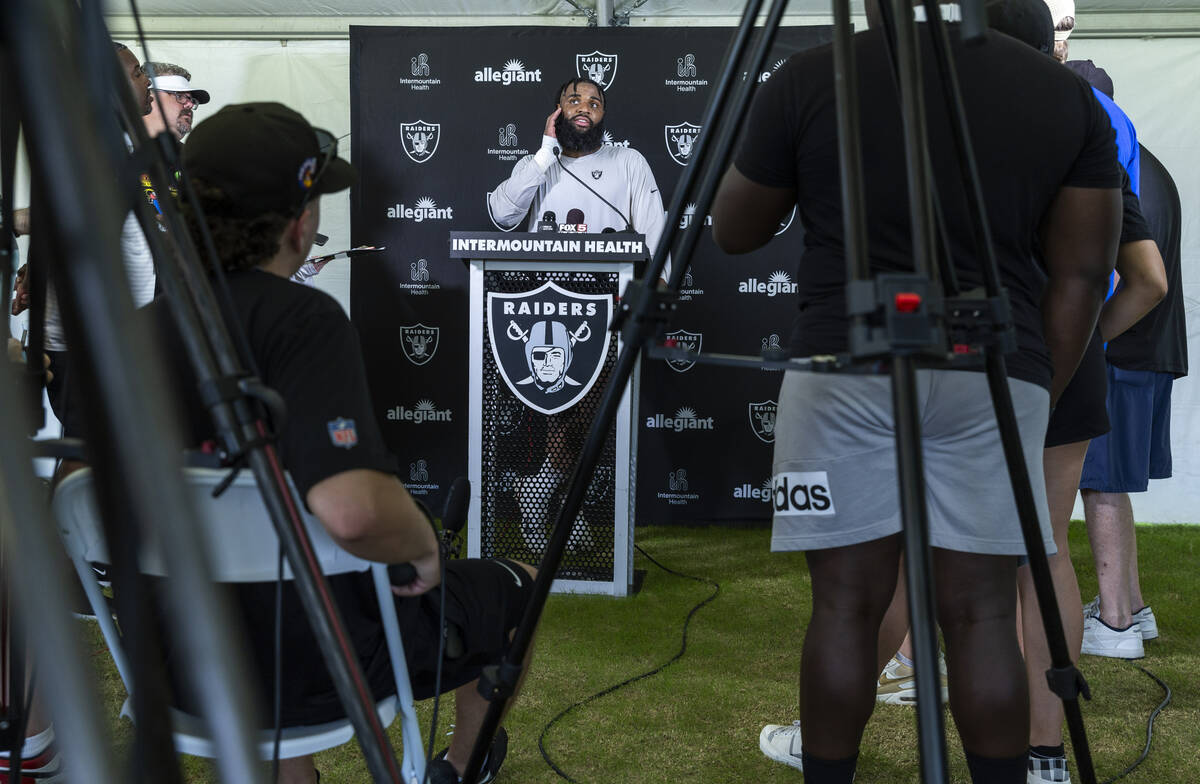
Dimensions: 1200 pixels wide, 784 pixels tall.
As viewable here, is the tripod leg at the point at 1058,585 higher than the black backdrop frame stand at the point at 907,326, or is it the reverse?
the black backdrop frame stand at the point at 907,326

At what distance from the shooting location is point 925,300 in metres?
0.75

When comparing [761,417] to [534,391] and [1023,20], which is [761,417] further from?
[1023,20]

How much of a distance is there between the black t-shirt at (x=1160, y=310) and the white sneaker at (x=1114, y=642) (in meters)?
0.70

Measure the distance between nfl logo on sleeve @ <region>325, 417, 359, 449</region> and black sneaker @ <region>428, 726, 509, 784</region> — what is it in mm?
815

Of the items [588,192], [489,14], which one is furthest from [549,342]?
[489,14]

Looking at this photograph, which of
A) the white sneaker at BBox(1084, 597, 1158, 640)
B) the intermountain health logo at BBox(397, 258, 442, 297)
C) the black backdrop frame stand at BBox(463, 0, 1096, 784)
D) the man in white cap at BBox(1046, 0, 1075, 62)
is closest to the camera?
the black backdrop frame stand at BBox(463, 0, 1096, 784)

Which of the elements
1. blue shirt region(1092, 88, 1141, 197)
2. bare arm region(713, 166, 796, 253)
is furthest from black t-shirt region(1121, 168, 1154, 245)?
bare arm region(713, 166, 796, 253)

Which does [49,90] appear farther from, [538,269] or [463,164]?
[463,164]

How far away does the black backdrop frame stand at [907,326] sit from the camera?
2.27ft

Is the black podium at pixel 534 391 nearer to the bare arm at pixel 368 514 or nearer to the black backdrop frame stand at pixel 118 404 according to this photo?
the bare arm at pixel 368 514

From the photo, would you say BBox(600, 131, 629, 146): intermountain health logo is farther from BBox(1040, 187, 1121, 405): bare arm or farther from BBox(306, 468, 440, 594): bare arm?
BBox(306, 468, 440, 594): bare arm

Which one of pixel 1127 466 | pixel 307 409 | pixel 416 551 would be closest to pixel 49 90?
pixel 307 409

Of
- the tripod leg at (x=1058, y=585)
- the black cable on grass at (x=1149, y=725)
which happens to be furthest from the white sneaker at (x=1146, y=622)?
the tripod leg at (x=1058, y=585)

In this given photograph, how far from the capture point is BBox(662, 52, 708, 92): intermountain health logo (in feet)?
14.4
